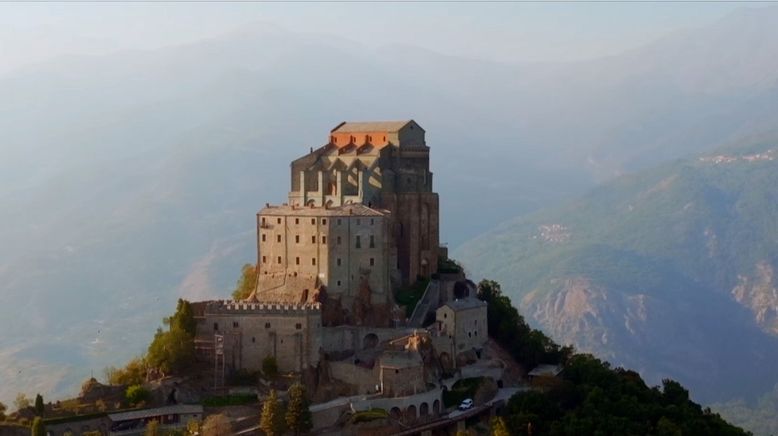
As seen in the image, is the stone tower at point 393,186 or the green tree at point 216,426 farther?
the stone tower at point 393,186

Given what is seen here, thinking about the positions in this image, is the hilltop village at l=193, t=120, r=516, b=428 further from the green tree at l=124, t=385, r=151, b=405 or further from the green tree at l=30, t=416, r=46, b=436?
the green tree at l=30, t=416, r=46, b=436

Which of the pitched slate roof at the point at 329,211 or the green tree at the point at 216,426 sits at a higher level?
the pitched slate roof at the point at 329,211

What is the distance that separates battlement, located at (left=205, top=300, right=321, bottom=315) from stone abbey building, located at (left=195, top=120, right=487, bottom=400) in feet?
0.20

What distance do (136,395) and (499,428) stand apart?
808 inches

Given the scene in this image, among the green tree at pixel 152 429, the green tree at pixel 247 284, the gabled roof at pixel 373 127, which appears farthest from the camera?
the gabled roof at pixel 373 127

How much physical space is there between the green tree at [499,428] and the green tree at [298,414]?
1025 centimetres

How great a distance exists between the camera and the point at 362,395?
7156 centimetres

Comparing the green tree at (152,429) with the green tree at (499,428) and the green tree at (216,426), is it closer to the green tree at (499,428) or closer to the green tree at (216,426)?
the green tree at (216,426)

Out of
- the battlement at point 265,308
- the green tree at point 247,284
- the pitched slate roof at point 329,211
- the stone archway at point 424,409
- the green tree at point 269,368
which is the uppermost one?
the pitched slate roof at point 329,211

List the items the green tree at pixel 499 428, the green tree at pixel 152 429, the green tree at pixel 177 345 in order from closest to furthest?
the green tree at pixel 152 429
the green tree at pixel 499 428
the green tree at pixel 177 345

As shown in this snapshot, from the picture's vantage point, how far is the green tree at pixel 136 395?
232 ft

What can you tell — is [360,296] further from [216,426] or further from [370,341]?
[216,426]

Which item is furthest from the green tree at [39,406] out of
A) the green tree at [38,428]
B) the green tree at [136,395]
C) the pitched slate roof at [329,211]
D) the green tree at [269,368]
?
the pitched slate roof at [329,211]

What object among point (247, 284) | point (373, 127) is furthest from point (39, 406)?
point (373, 127)
